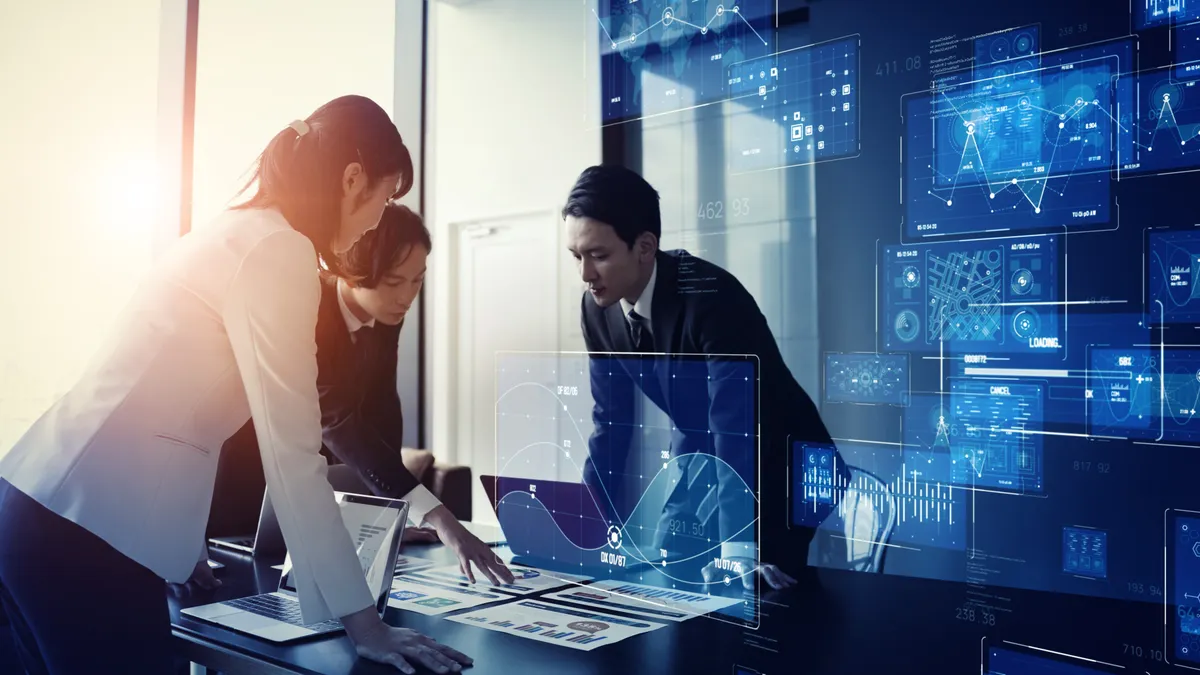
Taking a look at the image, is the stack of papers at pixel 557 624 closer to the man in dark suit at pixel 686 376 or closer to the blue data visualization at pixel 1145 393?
the man in dark suit at pixel 686 376

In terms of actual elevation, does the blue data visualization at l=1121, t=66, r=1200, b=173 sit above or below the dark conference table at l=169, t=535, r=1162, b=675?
above

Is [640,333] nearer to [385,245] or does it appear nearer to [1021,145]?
[385,245]

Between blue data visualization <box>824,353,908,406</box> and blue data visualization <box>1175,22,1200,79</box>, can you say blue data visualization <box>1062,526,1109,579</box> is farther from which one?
blue data visualization <box>1175,22,1200,79</box>

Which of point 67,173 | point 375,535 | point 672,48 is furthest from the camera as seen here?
point 67,173

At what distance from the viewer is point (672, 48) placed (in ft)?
5.89

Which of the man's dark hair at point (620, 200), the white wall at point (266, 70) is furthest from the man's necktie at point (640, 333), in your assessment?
the white wall at point (266, 70)

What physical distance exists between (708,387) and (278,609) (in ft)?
2.93

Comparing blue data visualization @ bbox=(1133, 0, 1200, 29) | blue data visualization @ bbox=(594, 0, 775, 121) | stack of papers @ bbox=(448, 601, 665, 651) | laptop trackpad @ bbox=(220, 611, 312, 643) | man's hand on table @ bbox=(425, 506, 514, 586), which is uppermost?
blue data visualization @ bbox=(594, 0, 775, 121)

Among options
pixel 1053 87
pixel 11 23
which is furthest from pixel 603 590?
pixel 11 23

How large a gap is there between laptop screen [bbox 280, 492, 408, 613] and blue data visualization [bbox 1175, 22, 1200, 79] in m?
1.40

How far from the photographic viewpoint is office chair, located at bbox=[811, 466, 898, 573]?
1.46 meters

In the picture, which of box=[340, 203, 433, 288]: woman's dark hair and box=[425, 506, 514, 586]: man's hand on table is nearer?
box=[425, 506, 514, 586]: man's hand on table

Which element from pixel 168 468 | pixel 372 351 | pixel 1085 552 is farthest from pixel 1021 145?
pixel 372 351

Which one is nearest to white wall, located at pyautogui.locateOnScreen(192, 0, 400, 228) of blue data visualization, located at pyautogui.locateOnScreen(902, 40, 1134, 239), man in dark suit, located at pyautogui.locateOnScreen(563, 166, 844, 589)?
man in dark suit, located at pyautogui.locateOnScreen(563, 166, 844, 589)
